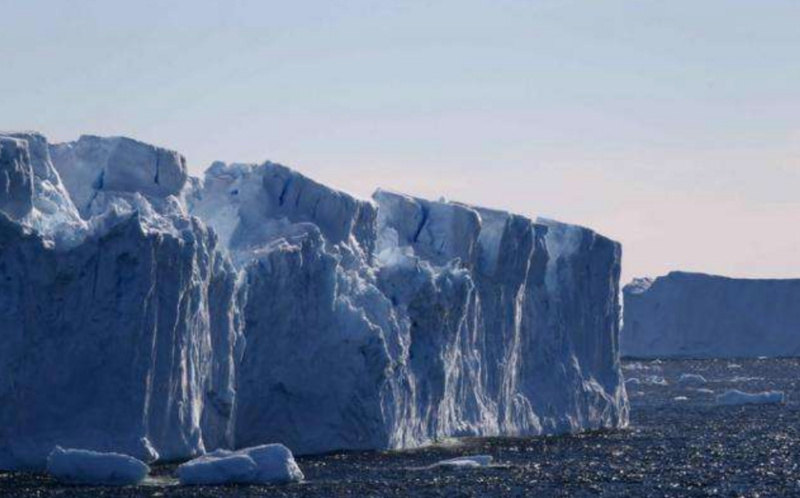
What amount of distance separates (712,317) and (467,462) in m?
44.6

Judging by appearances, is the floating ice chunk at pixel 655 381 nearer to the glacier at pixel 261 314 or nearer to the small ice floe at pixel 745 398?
the small ice floe at pixel 745 398

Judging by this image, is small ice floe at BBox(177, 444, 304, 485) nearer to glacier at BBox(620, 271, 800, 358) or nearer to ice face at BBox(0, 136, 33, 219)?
ice face at BBox(0, 136, 33, 219)

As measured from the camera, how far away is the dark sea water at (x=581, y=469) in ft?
57.5

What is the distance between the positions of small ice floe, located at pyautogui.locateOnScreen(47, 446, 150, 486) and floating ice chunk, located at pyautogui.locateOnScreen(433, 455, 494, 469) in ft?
16.0

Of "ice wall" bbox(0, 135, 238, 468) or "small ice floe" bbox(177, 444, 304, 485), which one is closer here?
"small ice floe" bbox(177, 444, 304, 485)

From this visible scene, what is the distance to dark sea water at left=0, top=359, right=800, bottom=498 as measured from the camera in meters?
17.5

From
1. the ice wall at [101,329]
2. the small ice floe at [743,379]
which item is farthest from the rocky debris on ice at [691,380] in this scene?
the ice wall at [101,329]

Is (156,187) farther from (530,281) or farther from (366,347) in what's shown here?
(530,281)

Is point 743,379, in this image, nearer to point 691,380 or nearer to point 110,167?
point 691,380

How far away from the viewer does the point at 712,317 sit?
6400 centimetres

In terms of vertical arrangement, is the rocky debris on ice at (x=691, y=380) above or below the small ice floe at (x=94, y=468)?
above

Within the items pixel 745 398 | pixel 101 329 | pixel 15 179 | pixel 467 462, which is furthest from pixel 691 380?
pixel 15 179

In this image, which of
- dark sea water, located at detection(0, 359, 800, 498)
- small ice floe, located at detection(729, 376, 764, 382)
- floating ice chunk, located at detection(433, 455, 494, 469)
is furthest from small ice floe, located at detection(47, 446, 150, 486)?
small ice floe, located at detection(729, 376, 764, 382)

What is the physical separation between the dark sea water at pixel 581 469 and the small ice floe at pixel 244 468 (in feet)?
0.67
